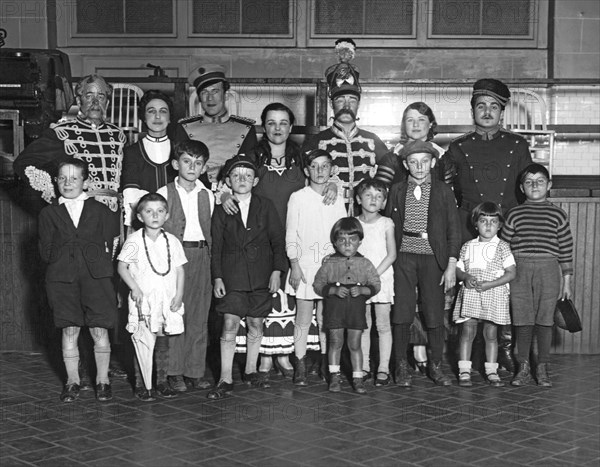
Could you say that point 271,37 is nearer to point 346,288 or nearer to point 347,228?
point 347,228

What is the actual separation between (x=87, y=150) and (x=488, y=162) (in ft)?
8.71

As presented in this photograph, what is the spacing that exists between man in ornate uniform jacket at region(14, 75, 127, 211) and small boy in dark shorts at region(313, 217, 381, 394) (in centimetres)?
147

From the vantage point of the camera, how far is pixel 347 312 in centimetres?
596

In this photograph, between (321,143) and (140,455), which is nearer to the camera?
(140,455)

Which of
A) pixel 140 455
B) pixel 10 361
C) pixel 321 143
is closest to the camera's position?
pixel 140 455

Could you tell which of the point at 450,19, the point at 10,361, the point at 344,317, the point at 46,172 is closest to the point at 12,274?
the point at 10,361

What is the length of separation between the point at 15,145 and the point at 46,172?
136 centimetres

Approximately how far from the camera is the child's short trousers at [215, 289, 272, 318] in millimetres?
5961

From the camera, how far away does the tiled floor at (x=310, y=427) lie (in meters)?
4.67

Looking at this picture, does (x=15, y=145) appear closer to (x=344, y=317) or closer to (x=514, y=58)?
(x=344, y=317)

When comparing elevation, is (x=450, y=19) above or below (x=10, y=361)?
above

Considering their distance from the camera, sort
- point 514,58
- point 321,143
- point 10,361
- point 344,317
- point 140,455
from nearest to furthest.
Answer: point 140,455
point 344,317
point 321,143
point 10,361
point 514,58

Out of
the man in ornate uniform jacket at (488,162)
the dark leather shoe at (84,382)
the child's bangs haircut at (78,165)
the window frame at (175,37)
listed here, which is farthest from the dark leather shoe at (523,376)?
the window frame at (175,37)

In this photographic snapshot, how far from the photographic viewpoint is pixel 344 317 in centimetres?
597
